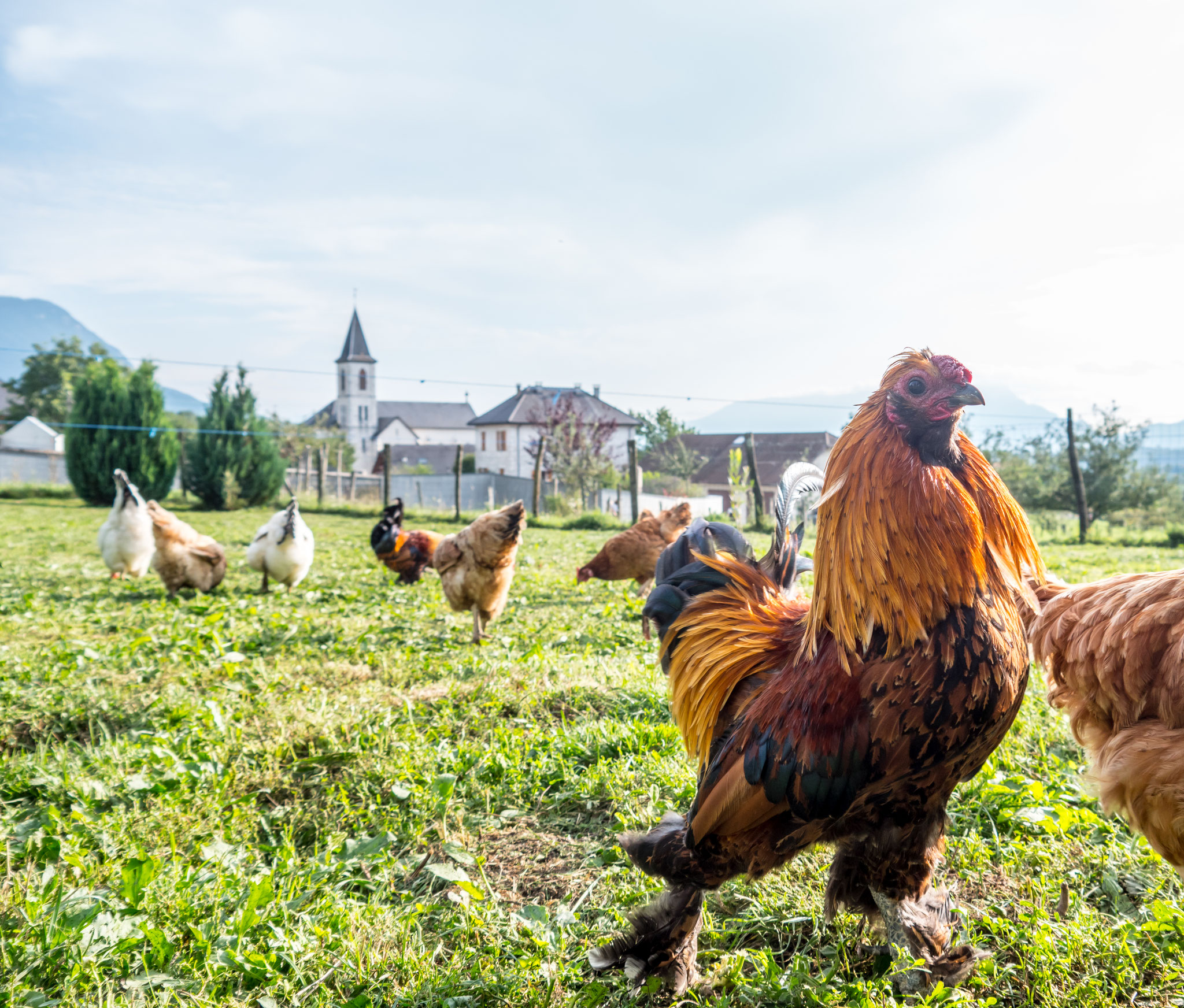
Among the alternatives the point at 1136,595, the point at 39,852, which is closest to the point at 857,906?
the point at 1136,595

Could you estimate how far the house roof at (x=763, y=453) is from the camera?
41.1 meters

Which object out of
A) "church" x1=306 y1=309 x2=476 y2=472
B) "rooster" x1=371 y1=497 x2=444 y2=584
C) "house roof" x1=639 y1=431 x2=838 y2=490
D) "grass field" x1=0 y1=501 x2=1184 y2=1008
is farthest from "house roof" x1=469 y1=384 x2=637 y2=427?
"grass field" x1=0 y1=501 x2=1184 y2=1008

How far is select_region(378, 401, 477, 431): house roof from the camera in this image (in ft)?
267

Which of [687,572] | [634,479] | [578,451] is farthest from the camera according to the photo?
[578,451]

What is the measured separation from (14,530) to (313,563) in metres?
8.98

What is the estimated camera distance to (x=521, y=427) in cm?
5059

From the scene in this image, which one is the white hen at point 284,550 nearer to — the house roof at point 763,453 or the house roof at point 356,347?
the house roof at point 763,453

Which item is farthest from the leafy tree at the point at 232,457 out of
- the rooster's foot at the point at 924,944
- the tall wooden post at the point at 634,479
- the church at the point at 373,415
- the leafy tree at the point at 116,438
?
the church at the point at 373,415

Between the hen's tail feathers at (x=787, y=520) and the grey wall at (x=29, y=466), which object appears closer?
the hen's tail feathers at (x=787, y=520)

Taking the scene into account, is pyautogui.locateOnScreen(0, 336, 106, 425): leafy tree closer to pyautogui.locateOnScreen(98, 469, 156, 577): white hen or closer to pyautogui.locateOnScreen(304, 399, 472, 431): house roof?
pyautogui.locateOnScreen(304, 399, 472, 431): house roof

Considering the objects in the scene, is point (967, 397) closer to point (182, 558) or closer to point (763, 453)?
point (182, 558)

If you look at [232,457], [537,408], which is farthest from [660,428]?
[232,457]

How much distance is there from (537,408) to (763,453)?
1793 cm

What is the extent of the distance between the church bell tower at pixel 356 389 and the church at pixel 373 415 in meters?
0.07
